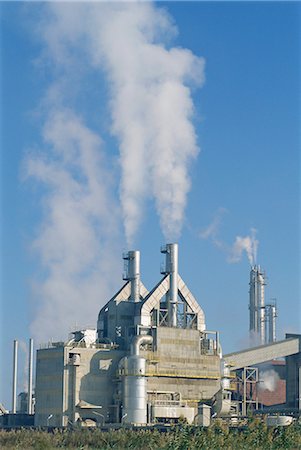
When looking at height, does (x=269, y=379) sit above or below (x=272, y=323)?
below

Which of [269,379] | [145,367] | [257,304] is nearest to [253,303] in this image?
[257,304]

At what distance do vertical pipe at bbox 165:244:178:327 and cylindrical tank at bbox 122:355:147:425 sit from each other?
22.9 ft

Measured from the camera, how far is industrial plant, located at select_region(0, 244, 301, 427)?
2840 inches

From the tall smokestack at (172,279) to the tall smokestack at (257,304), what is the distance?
2166 cm

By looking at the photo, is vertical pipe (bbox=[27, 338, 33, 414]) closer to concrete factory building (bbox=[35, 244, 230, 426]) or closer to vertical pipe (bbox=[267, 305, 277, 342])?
concrete factory building (bbox=[35, 244, 230, 426])

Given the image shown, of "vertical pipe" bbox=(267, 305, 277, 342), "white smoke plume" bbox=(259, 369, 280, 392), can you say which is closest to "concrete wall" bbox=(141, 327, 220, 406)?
"white smoke plume" bbox=(259, 369, 280, 392)

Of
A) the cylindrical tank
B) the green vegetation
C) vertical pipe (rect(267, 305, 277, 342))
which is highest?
vertical pipe (rect(267, 305, 277, 342))

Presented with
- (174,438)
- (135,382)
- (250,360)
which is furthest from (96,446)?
(250,360)

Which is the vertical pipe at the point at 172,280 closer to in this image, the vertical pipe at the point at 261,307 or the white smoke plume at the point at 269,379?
the vertical pipe at the point at 261,307

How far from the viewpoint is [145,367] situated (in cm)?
7344

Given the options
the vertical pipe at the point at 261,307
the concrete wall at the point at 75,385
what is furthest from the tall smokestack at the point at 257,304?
the concrete wall at the point at 75,385

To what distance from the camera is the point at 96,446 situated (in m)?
47.4

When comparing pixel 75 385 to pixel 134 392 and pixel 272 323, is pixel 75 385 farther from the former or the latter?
pixel 272 323

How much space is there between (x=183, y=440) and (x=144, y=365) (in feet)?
103
